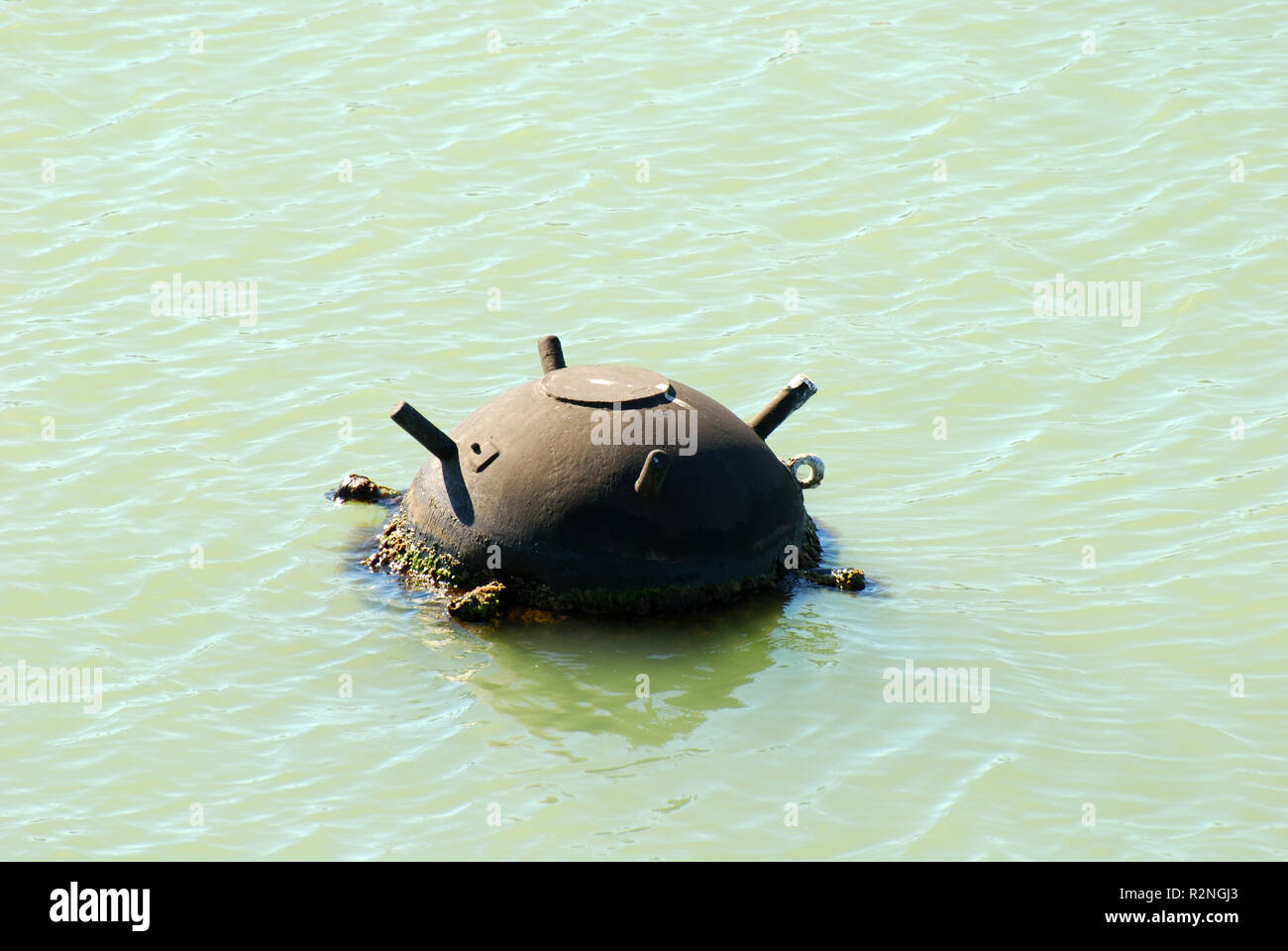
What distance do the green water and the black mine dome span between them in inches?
11.6

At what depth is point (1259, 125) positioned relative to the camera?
16328 millimetres

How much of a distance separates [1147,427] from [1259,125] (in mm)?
5781

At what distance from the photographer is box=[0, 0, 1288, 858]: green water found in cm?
805

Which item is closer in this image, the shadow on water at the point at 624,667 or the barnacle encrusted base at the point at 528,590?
the shadow on water at the point at 624,667

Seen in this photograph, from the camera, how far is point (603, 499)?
29.6 feet

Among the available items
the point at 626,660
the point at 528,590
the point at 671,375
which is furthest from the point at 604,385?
the point at 671,375

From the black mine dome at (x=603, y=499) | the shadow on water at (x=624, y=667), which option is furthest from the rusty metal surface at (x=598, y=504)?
the shadow on water at (x=624, y=667)

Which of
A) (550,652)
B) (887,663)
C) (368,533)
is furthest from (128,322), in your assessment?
(887,663)

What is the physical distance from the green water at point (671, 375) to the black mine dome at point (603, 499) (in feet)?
0.97

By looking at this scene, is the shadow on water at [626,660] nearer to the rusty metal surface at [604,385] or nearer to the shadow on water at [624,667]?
the shadow on water at [624,667]

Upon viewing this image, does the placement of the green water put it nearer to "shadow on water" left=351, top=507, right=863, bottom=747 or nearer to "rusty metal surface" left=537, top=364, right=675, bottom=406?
"shadow on water" left=351, top=507, right=863, bottom=747

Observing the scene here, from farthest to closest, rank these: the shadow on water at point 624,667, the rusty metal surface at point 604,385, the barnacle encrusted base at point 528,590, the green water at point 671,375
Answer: the rusty metal surface at point 604,385 < the barnacle encrusted base at point 528,590 < the shadow on water at point 624,667 < the green water at point 671,375

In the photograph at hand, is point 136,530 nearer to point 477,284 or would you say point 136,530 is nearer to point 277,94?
point 477,284

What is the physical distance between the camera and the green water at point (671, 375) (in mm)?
8047
